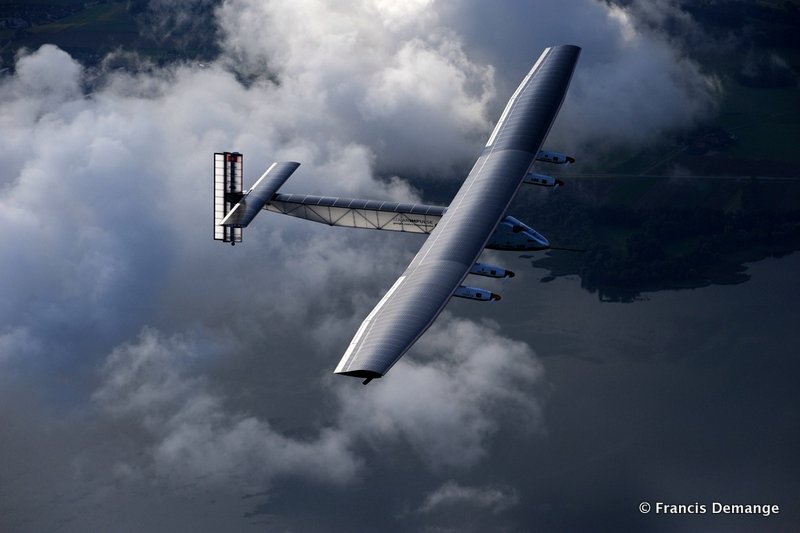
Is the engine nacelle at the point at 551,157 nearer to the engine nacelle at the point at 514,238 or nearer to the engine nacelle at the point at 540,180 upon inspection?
the engine nacelle at the point at 540,180

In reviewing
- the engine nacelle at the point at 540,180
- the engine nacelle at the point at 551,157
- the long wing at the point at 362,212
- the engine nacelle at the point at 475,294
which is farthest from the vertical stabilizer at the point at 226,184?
the engine nacelle at the point at 475,294

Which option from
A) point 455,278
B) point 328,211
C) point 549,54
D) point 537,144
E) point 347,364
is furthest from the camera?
point 549,54

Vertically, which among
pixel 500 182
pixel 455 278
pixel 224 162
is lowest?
pixel 455 278

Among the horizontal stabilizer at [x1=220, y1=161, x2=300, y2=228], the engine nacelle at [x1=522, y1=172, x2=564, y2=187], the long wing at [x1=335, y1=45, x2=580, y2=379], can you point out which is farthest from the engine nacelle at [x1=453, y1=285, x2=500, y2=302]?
the horizontal stabilizer at [x1=220, y1=161, x2=300, y2=228]

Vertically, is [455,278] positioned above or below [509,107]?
below

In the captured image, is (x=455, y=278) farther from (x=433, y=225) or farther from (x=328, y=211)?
(x=328, y=211)

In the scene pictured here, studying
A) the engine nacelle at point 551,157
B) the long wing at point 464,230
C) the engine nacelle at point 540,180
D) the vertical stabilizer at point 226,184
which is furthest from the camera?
the vertical stabilizer at point 226,184

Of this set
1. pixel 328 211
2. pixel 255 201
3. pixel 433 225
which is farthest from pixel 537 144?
pixel 255 201
